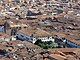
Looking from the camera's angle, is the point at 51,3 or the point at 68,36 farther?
the point at 51,3

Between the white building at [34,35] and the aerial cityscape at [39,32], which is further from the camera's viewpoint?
the white building at [34,35]

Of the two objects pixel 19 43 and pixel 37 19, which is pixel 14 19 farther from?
pixel 19 43

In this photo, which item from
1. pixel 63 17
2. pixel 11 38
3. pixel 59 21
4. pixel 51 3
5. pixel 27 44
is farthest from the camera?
pixel 51 3

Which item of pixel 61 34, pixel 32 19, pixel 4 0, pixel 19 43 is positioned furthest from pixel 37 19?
pixel 4 0

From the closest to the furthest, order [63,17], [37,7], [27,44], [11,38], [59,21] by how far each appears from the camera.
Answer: [27,44]
[11,38]
[59,21]
[63,17]
[37,7]

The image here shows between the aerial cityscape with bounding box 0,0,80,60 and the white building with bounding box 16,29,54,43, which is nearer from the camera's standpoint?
the aerial cityscape with bounding box 0,0,80,60
